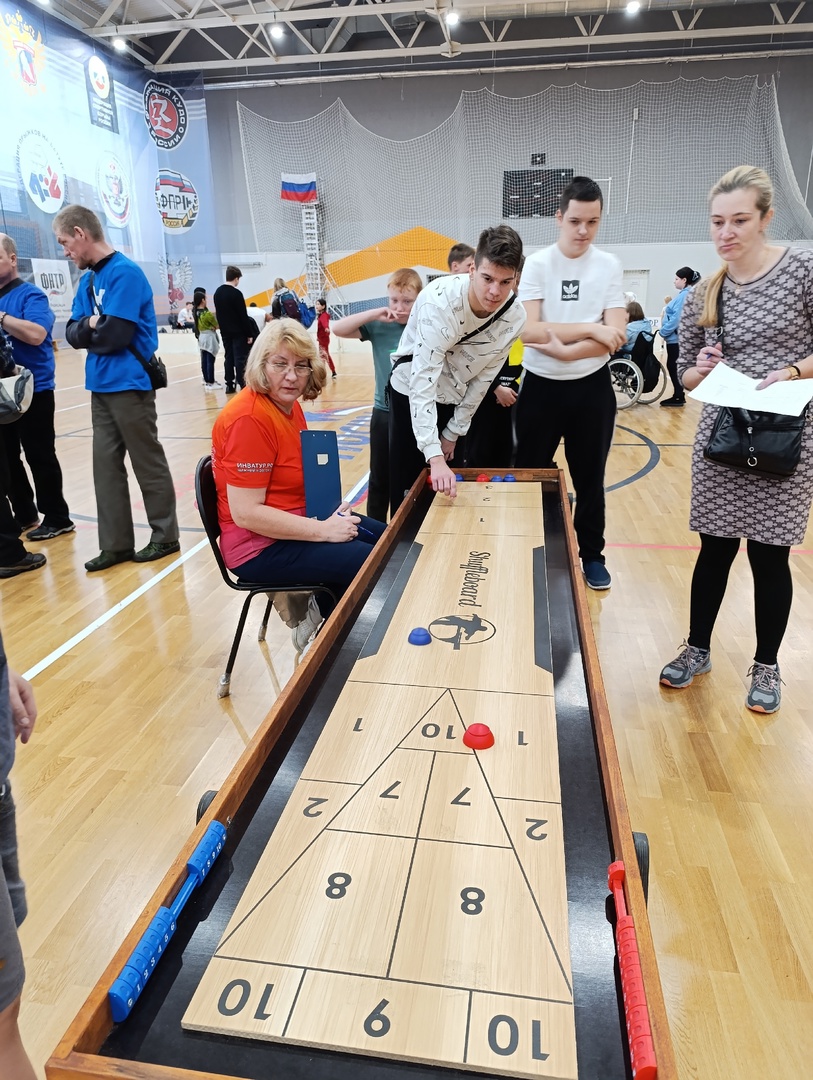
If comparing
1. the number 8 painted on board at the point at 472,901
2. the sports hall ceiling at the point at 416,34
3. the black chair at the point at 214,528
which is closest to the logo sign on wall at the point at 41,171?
the sports hall ceiling at the point at 416,34

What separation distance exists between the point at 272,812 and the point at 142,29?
13.5 m

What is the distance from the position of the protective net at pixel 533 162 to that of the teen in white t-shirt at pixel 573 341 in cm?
1071

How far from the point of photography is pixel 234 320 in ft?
24.2

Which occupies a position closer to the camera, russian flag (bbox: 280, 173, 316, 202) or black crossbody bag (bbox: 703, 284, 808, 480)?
black crossbody bag (bbox: 703, 284, 808, 480)

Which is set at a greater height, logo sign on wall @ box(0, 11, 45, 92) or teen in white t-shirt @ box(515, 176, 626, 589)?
logo sign on wall @ box(0, 11, 45, 92)

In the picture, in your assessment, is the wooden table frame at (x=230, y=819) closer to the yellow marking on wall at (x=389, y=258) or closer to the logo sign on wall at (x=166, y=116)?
the yellow marking on wall at (x=389, y=258)

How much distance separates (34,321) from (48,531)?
1.09m

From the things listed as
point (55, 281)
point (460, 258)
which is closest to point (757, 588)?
point (460, 258)

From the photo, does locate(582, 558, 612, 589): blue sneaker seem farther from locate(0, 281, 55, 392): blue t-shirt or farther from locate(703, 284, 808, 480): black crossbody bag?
locate(0, 281, 55, 392): blue t-shirt

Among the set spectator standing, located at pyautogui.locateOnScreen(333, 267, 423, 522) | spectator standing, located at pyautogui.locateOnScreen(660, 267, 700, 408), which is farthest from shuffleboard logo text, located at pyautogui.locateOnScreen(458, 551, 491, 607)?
spectator standing, located at pyautogui.locateOnScreen(660, 267, 700, 408)

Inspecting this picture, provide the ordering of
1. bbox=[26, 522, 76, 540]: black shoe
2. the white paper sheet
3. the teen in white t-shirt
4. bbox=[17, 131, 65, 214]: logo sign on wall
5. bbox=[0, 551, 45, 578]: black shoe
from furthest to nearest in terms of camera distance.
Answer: bbox=[17, 131, 65, 214]: logo sign on wall → bbox=[26, 522, 76, 540]: black shoe → bbox=[0, 551, 45, 578]: black shoe → the teen in white t-shirt → the white paper sheet

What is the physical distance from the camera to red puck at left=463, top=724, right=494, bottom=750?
3.34 feet


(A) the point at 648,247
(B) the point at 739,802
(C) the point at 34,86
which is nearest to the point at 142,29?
(C) the point at 34,86

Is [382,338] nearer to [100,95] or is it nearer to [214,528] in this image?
[214,528]
